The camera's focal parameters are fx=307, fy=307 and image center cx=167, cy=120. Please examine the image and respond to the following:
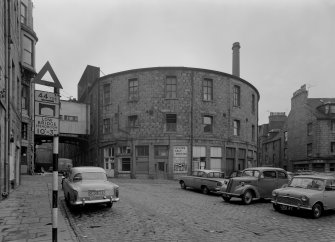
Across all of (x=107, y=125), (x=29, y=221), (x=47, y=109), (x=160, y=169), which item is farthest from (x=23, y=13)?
(x=47, y=109)

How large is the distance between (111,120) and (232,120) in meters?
13.0

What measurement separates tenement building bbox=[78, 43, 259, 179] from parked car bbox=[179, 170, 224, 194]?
32.0 ft

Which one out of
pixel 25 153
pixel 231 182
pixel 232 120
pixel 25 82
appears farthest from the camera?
pixel 232 120

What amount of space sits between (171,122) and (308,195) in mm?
20637

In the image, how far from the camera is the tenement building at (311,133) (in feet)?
128

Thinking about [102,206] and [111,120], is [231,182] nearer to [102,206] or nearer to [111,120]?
[102,206]

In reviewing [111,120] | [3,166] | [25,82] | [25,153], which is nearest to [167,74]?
[111,120]

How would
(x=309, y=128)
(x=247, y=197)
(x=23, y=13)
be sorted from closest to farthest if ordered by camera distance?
(x=247, y=197) < (x=23, y=13) < (x=309, y=128)

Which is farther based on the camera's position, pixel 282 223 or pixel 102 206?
pixel 102 206

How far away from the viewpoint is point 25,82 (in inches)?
1104

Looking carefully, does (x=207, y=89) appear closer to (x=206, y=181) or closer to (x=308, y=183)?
(x=206, y=181)

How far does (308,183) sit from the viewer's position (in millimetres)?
11992

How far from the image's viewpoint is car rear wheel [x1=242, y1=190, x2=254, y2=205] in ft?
45.5

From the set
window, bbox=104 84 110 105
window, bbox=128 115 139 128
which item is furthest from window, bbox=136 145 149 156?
window, bbox=104 84 110 105
